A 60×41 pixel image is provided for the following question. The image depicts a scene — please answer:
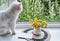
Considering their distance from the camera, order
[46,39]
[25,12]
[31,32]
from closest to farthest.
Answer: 1. [46,39]
2. [31,32]
3. [25,12]

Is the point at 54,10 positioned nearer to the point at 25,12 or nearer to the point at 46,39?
the point at 25,12

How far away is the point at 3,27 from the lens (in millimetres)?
1465

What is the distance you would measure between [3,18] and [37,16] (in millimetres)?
503

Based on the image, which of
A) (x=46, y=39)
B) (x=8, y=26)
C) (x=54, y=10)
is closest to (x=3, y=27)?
(x=8, y=26)

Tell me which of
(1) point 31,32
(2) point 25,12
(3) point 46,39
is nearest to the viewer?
(3) point 46,39

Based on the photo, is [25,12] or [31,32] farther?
[25,12]

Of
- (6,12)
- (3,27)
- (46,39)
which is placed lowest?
(46,39)

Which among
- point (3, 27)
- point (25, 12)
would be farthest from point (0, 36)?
point (25, 12)

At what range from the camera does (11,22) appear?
1.48 m

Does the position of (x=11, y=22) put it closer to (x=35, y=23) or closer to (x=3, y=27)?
(x=3, y=27)

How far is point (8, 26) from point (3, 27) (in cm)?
5

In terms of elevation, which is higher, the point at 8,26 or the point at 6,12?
the point at 6,12

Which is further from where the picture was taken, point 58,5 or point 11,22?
point 58,5

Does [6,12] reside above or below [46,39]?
above
